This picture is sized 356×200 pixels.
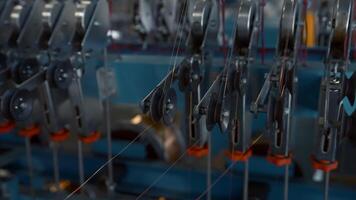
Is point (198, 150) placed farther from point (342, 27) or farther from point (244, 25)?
point (342, 27)

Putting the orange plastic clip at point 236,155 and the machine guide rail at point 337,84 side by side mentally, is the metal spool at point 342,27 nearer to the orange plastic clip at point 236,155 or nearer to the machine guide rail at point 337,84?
the machine guide rail at point 337,84

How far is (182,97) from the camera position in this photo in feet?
3.50

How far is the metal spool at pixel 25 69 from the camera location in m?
1.40

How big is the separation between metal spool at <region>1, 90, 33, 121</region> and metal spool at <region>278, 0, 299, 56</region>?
0.71 metres

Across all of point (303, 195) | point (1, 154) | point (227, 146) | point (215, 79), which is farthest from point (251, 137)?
point (1, 154)

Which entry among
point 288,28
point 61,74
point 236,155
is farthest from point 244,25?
point 61,74

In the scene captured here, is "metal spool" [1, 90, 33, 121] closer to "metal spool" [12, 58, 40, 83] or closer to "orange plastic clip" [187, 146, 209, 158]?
"metal spool" [12, 58, 40, 83]

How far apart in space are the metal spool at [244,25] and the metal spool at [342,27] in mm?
200

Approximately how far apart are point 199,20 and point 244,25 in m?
0.12

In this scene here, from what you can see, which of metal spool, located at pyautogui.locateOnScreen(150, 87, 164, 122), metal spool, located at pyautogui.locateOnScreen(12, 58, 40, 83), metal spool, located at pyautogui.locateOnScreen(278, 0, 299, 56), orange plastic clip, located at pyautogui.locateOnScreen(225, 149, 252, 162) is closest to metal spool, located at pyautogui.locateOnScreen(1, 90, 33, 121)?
metal spool, located at pyautogui.locateOnScreen(12, 58, 40, 83)

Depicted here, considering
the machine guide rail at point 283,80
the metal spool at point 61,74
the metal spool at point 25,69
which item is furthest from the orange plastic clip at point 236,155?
the metal spool at point 25,69

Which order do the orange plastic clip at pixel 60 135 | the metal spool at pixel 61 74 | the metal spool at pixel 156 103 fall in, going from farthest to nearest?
the orange plastic clip at pixel 60 135 < the metal spool at pixel 61 74 < the metal spool at pixel 156 103

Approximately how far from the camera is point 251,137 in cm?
120

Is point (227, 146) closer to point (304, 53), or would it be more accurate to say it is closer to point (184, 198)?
point (184, 198)
